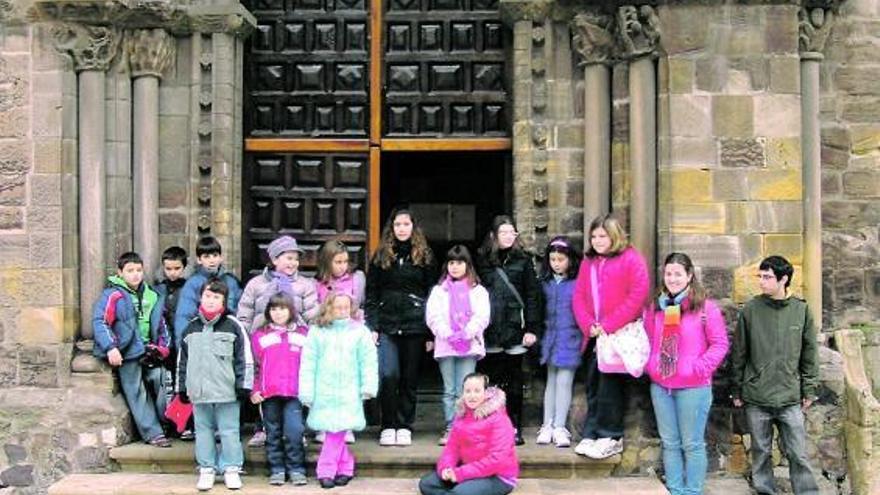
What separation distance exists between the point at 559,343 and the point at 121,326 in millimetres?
3042

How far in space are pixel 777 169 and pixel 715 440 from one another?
74.8 inches

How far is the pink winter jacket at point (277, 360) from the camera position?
A: 7133 mm

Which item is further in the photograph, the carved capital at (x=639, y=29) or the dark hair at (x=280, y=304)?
the carved capital at (x=639, y=29)

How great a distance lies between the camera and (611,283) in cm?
743

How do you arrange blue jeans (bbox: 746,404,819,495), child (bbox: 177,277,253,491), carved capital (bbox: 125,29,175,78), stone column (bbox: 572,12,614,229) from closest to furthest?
child (bbox: 177,277,253,491)
blue jeans (bbox: 746,404,819,495)
stone column (bbox: 572,12,614,229)
carved capital (bbox: 125,29,175,78)

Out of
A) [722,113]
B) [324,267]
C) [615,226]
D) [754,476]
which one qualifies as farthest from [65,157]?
[754,476]

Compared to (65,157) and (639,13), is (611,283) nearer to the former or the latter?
(639,13)

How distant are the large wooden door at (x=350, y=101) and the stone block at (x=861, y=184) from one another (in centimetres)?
263

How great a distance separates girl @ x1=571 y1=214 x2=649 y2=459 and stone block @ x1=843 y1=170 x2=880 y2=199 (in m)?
2.15

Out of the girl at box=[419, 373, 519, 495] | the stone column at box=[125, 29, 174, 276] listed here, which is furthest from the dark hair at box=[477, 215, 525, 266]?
the stone column at box=[125, 29, 174, 276]

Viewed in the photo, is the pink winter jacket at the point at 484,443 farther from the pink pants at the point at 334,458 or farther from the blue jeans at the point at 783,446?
the blue jeans at the point at 783,446

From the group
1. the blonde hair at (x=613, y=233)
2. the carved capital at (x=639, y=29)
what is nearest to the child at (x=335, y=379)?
the blonde hair at (x=613, y=233)

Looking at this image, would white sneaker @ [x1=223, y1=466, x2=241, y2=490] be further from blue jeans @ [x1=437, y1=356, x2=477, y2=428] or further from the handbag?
the handbag

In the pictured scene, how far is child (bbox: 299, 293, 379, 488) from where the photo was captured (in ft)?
23.2
